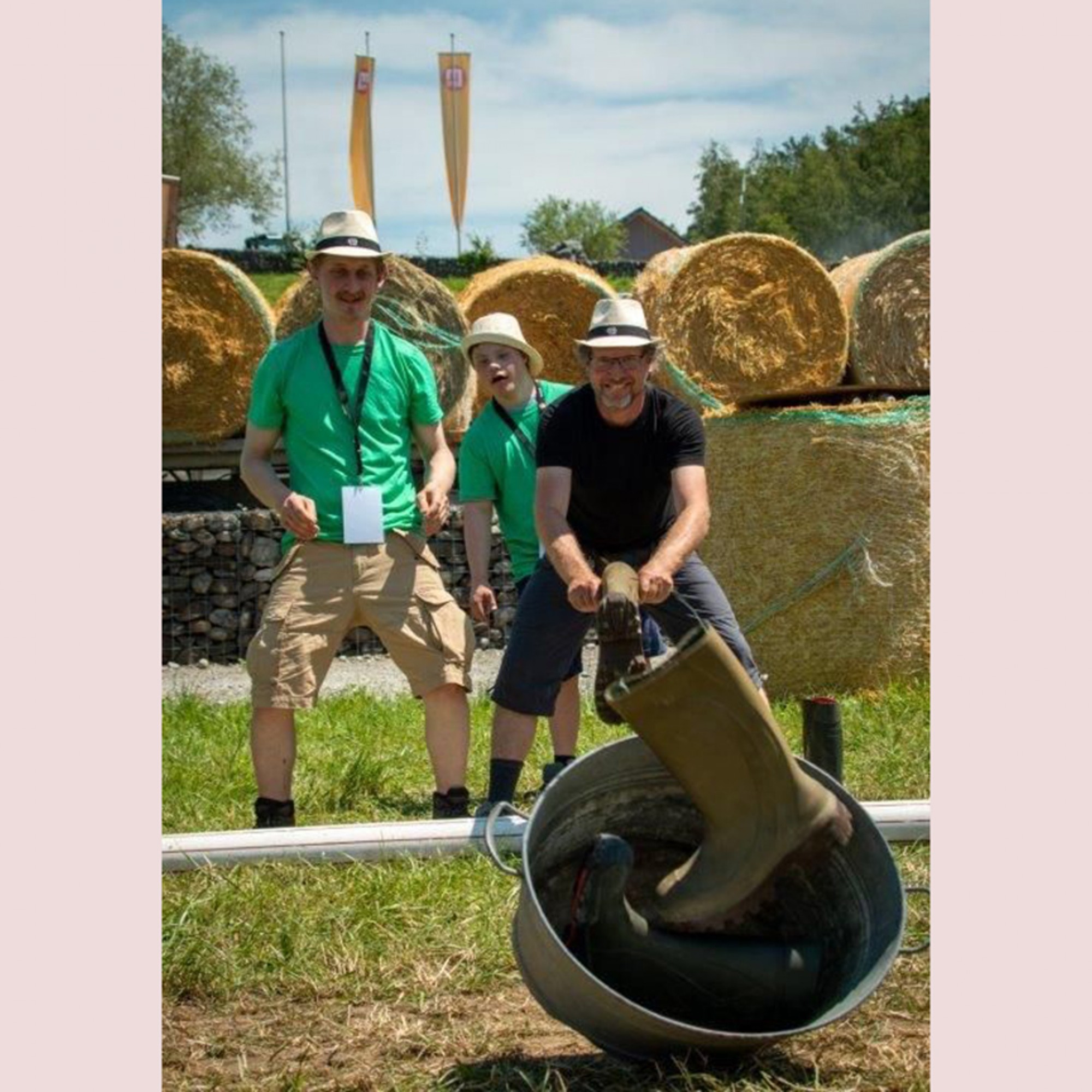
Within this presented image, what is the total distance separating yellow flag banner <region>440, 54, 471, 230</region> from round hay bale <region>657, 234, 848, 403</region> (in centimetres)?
2159

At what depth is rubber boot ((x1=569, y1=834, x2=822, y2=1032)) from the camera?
11.4 ft

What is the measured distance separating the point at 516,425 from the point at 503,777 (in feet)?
4.48

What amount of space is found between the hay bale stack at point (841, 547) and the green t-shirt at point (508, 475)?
2502mm

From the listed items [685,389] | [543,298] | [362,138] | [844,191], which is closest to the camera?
[685,389]

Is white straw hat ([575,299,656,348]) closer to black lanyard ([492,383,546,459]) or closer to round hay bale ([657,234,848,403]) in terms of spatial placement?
black lanyard ([492,383,546,459])

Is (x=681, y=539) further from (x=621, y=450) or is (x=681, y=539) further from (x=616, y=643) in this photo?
(x=616, y=643)

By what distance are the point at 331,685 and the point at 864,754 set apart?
333 centimetres

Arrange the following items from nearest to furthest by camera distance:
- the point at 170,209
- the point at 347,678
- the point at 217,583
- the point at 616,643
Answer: the point at 616,643, the point at 347,678, the point at 217,583, the point at 170,209

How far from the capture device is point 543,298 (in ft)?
38.9

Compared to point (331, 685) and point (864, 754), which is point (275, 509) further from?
point (331, 685)

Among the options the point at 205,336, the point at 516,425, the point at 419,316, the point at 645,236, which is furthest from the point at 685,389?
the point at 645,236

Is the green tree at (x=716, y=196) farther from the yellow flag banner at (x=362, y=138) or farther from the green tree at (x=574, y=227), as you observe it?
the yellow flag banner at (x=362, y=138)

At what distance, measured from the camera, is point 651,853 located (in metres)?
3.93

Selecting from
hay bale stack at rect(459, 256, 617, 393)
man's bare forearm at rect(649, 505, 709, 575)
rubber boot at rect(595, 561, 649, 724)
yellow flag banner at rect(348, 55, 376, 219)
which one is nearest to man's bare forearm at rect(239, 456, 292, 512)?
man's bare forearm at rect(649, 505, 709, 575)
